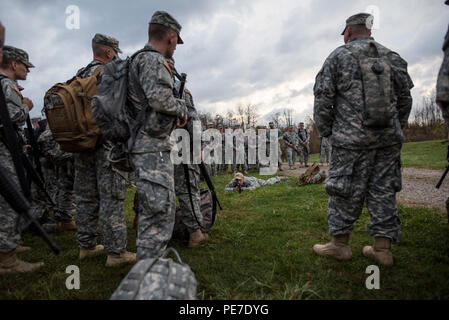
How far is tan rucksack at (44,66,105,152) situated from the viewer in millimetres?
2795

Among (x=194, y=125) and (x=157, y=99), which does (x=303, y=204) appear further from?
(x=157, y=99)

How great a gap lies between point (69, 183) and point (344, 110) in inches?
182

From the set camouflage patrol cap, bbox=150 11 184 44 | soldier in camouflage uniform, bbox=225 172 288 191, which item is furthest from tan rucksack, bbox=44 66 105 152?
soldier in camouflage uniform, bbox=225 172 288 191

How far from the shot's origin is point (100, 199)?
118 inches

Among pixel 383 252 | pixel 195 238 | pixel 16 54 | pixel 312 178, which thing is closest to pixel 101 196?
pixel 195 238

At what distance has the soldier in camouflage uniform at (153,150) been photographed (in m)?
2.21

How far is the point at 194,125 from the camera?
355 cm

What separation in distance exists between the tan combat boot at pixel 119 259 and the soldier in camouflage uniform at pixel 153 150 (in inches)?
37.4

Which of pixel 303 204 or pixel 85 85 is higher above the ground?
pixel 85 85

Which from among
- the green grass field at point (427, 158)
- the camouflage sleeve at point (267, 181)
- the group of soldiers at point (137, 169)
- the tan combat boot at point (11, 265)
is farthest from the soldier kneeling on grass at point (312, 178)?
the tan combat boot at point (11, 265)

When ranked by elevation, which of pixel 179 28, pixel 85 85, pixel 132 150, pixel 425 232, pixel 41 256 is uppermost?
pixel 179 28
